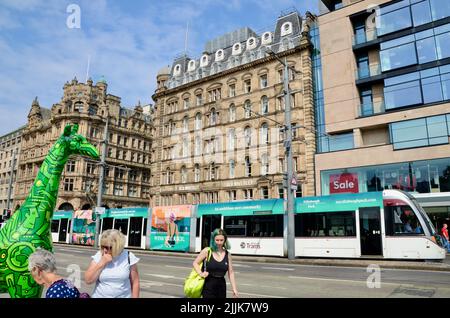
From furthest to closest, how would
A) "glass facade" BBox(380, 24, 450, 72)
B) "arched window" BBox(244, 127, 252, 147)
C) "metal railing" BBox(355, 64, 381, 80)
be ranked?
"arched window" BBox(244, 127, 252, 147) < "metal railing" BBox(355, 64, 381, 80) < "glass facade" BBox(380, 24, 450, 72)

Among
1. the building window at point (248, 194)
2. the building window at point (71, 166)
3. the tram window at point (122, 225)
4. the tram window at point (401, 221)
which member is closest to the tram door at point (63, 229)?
the tram window at point (122, 225)

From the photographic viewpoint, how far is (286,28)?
40.8 metres

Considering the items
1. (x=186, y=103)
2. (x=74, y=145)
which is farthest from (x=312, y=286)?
(x=186, y=103)

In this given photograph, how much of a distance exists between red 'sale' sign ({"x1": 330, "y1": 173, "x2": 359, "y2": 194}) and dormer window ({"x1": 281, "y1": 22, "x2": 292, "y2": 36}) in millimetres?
18162

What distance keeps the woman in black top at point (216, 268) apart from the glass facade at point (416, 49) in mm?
28965

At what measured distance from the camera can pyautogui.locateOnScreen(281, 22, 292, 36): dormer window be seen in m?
40.3

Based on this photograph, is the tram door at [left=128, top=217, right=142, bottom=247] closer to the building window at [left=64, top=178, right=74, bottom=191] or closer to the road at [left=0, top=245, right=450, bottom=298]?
the road at [left=0, top=245, right=450, bottom=298]

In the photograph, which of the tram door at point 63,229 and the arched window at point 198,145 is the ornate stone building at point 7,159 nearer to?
the arched window at point 198,145

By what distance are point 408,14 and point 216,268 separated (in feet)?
104

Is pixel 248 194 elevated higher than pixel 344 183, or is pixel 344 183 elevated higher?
pixel 344 183

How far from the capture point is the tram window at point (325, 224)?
1783 centimetres

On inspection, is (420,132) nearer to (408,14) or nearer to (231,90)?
(408,14)

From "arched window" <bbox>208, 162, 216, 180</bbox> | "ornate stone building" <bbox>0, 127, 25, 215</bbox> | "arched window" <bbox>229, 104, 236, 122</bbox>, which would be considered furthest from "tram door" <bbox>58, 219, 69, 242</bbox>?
"ornate stone building" <bbox>0, 127, 25, 215</bbox>

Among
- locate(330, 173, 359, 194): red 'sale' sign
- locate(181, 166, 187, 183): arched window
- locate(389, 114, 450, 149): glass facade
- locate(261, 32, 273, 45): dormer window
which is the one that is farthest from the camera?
locate(181, 166, 187, 183): arched window
